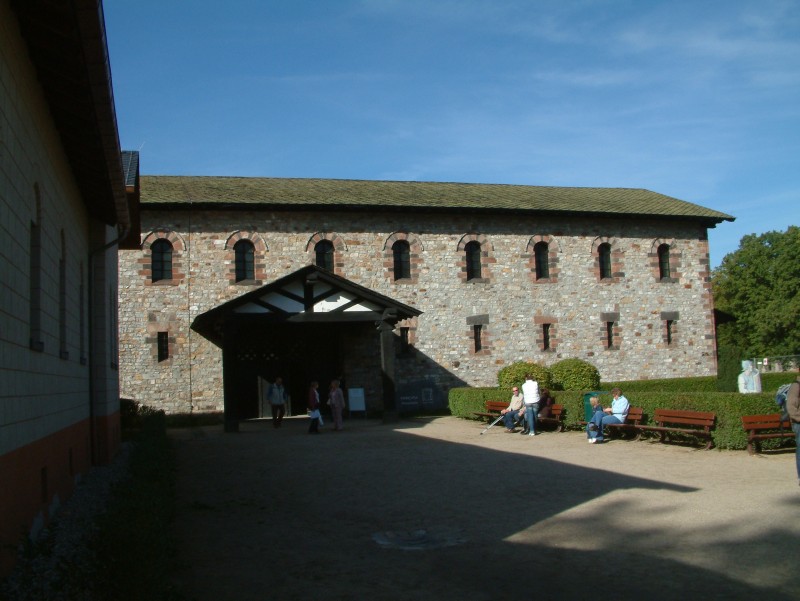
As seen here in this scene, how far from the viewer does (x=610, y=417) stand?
54.7 feet

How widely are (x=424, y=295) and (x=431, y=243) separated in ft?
6.20

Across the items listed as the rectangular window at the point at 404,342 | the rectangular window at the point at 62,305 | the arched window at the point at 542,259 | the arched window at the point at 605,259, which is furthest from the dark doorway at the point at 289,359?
the rectangular window at the point at 62,305

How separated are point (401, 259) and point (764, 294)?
4374 centimetres

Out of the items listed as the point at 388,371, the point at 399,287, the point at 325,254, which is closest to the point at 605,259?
the point at 399,287

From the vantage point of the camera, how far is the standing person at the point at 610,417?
16469 millimetres

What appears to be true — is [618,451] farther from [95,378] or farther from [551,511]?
[95,378]

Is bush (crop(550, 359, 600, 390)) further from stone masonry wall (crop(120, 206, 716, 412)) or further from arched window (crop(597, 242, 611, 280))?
arched window (crop(597, 242, 611, 280))

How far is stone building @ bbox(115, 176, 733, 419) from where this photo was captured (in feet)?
84.0

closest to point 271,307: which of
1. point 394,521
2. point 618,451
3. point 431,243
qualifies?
point 431,243

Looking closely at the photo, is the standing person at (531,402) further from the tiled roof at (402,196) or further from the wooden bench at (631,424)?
the tiled roof at (402,196)

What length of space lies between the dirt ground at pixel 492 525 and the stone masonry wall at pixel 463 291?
37.6 ft

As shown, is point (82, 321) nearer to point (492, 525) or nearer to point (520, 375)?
point (492, 525)

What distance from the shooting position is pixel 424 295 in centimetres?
2838

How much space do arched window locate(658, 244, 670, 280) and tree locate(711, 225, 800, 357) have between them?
2875cm
